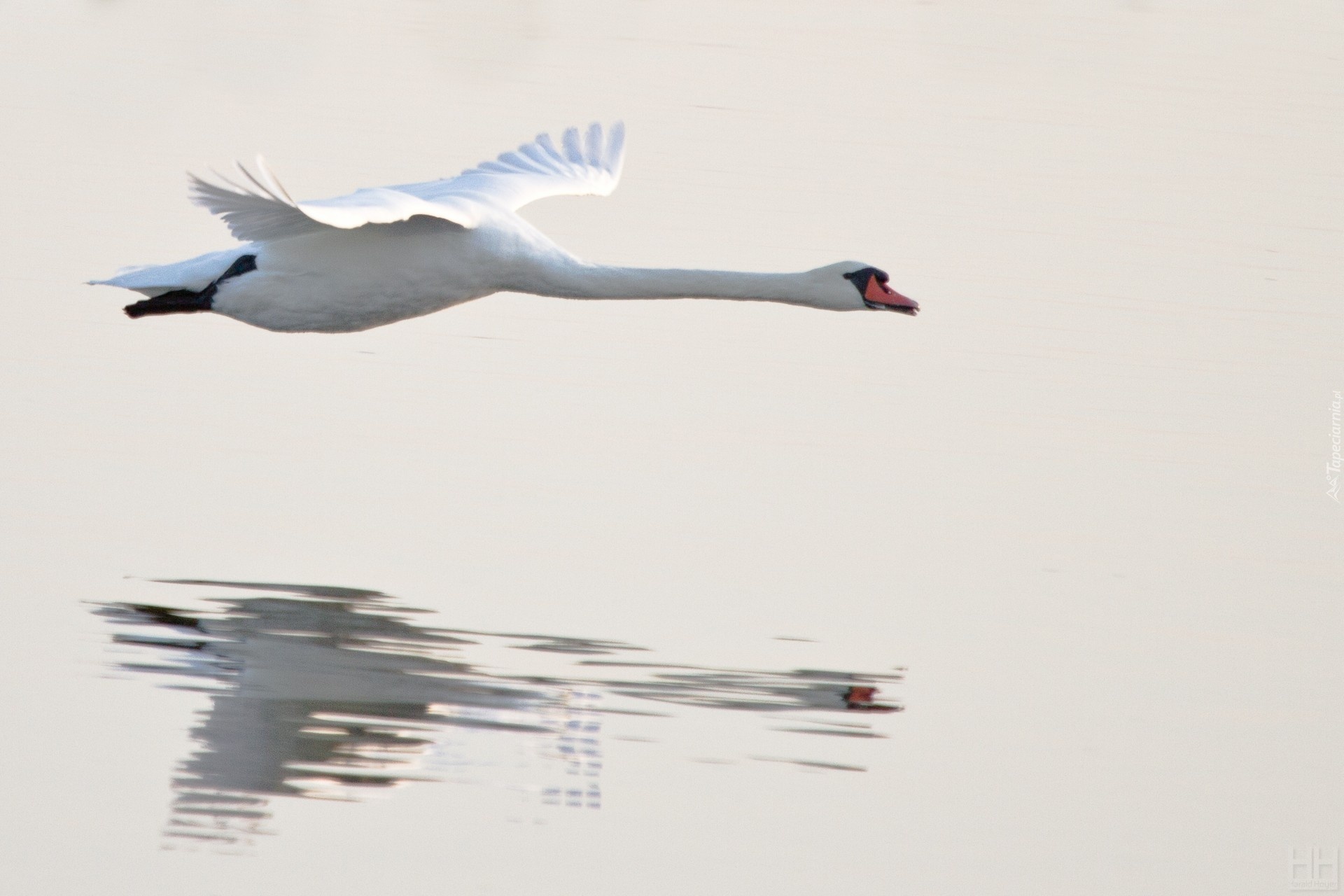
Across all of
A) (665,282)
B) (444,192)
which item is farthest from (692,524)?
(444,192)

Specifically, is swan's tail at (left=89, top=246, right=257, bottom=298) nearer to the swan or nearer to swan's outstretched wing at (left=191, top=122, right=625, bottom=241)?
the swan

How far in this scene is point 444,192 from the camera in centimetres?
→ 1009

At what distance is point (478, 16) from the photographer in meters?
21.5

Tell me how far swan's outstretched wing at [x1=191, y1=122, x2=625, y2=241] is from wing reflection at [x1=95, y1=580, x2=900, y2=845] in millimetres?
1432

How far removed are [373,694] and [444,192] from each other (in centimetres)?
313

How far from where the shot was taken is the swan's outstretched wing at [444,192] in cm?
811

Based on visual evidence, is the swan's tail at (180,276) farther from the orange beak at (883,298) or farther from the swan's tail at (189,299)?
the orange beak at (883,298)

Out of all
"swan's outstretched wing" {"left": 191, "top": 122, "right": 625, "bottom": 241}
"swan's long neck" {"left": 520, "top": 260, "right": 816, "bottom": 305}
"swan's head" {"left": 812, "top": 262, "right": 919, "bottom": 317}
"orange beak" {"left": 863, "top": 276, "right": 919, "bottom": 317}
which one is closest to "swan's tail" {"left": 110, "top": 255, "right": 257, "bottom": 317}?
"swan's outstretched wing" {"left": 191, "top": 122, "right": 625, "bottom": 241}

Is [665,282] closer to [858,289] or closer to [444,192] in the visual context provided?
[858,289]

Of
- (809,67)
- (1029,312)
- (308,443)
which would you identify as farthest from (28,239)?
(809,67)

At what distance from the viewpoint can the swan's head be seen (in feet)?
31.0

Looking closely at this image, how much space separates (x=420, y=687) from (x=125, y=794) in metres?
1.20

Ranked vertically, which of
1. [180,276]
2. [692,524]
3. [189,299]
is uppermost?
[180,276]

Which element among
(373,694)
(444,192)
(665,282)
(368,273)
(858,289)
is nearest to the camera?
(373,694)
